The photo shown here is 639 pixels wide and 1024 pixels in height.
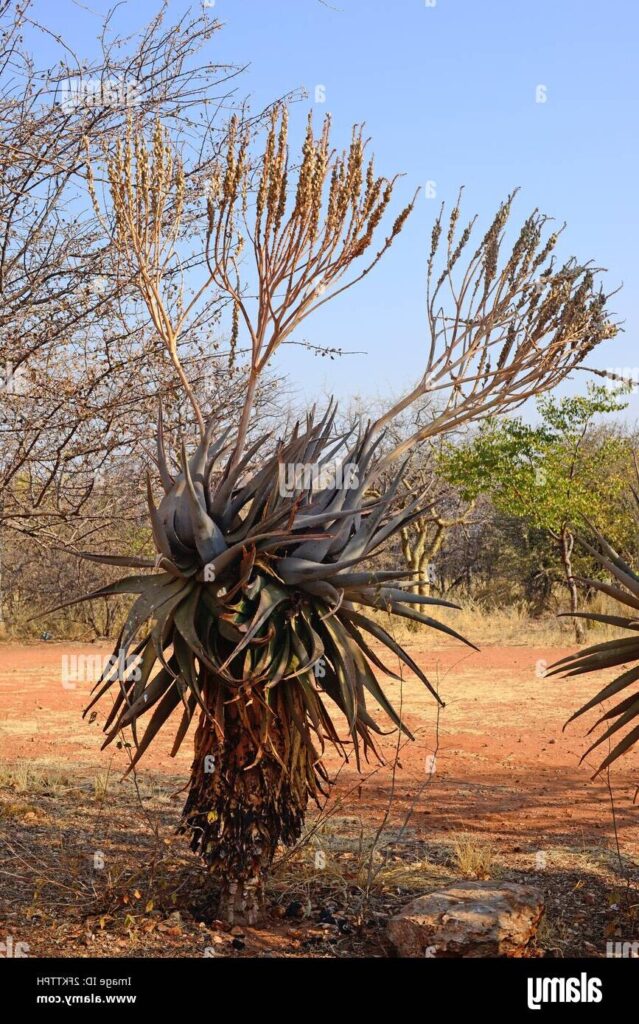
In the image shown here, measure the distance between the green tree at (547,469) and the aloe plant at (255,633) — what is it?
1570cm

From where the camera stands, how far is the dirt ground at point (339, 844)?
A: 195 inches

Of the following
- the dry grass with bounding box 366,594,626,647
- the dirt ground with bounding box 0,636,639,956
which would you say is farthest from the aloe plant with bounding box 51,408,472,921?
the dry grass with bounding box 366,594,626,647

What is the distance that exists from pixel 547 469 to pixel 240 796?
55.7 ft

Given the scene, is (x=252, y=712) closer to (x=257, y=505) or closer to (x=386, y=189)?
(x=257, y=505)

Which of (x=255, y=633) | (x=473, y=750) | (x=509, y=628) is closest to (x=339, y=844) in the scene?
(x=255, y=633)

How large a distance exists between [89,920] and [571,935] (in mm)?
2330

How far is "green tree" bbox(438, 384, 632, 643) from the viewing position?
2055cm

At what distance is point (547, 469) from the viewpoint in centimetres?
2102

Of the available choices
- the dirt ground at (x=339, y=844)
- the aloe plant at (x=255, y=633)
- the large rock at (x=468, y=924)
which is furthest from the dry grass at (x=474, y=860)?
the aloe plant at (x=255, y=633)

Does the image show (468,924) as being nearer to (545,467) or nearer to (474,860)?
(474,860)

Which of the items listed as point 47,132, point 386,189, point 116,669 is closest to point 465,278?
point 386,189

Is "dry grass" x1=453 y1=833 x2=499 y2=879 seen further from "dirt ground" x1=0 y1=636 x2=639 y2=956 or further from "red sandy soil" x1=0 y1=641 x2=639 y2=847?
"red sandy soil" x1=0 y1=641 x2=639 y2=847

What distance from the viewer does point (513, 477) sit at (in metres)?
21.2

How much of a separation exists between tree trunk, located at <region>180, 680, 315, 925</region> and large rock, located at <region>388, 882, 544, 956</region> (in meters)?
0.72
